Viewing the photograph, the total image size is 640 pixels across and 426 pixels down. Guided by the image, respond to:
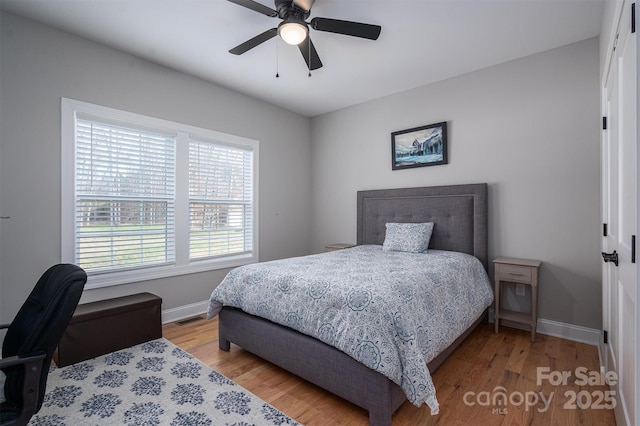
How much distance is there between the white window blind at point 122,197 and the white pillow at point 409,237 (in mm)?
2515

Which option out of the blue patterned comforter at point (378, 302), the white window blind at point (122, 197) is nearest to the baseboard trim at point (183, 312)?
the white window blind at point (122, 197)

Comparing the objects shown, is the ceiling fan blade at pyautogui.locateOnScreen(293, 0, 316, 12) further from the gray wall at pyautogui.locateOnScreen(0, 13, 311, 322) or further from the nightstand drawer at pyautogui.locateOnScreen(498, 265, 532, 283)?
the nightstand drawer at pyautogui.locateOnScreen(498, 265, 532, 283)

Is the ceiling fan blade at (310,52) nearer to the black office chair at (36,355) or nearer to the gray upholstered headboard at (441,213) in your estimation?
the gray upholstered headboard at (441,213)

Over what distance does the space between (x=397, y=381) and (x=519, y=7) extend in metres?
2.85

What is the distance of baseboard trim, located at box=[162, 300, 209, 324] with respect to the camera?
11.0ft

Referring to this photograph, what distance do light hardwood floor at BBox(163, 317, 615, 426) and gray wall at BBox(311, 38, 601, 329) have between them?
0.59m

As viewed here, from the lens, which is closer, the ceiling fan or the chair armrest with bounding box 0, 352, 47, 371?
the chair armrest with bounding box 0, 352, 47, 371

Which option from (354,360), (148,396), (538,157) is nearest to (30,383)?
(148,396)

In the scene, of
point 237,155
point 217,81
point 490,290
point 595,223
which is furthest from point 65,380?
point 595,223

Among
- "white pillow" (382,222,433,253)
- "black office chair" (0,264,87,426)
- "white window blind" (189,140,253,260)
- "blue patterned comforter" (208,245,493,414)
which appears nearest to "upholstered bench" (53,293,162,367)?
"blue patterned comforter" (208,245,493,414)

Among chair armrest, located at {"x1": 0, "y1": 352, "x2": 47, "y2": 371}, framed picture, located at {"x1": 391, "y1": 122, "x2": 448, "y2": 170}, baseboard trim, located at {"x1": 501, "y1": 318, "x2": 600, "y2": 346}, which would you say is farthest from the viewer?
framed picture, located at {"x1": 391, "y1": 122, "x2": 448, "y2": 170}

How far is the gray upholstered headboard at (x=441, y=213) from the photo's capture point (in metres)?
3.27

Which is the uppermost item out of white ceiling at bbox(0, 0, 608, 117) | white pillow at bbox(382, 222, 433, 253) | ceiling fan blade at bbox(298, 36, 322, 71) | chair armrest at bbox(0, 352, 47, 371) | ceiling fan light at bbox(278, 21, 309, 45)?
white ceiling at bbox(0, 0, 608, 117)

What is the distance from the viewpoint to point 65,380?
2.16 meters
